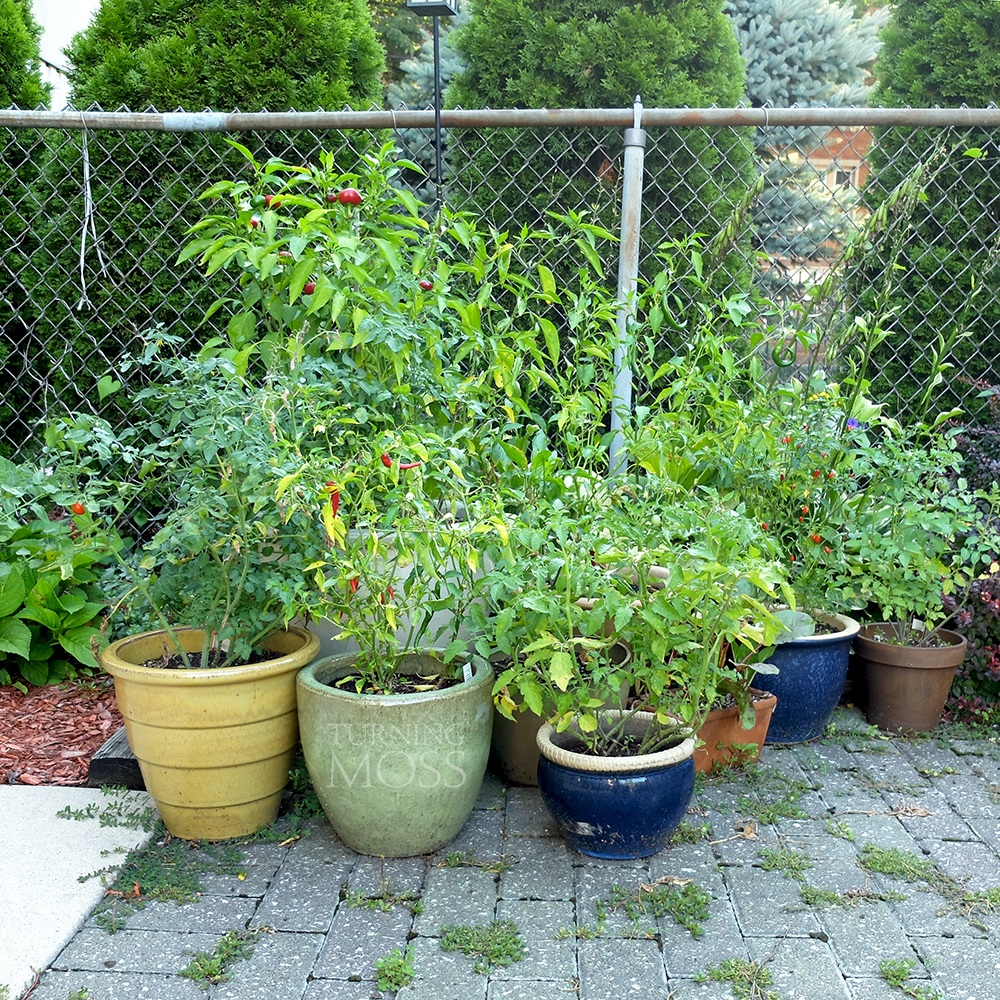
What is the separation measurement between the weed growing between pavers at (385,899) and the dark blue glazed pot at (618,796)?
38cm

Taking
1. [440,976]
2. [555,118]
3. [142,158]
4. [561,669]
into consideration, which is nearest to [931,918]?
[561,669]

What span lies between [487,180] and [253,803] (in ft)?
7.67

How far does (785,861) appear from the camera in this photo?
7.08 feet

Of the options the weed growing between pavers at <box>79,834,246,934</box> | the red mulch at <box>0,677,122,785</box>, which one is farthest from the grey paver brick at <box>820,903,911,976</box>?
the red mulch at <box>0,677,122,785</box>

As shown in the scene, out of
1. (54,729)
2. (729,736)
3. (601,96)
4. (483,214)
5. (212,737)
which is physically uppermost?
(601,96)

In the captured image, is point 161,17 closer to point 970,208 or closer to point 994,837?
point 970,208

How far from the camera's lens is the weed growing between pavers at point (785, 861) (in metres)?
2.12

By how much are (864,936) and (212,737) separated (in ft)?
4.86

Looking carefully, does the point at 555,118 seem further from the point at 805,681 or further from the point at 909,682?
the point at 909,682

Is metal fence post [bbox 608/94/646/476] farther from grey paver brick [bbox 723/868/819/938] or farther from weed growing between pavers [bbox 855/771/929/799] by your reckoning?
grey paver brick [bbox 723/868/819/938]

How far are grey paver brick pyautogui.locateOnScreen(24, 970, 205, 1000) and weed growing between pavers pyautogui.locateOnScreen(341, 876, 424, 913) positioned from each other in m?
0.37

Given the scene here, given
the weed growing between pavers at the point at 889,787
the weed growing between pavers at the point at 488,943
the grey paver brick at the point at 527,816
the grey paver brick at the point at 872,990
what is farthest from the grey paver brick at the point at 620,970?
the weed growing between pavers at the point at 889,787

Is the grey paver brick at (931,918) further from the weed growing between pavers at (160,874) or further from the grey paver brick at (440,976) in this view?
the weed growing between pavers at (160,874)

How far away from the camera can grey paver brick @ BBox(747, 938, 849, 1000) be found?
172 cm
